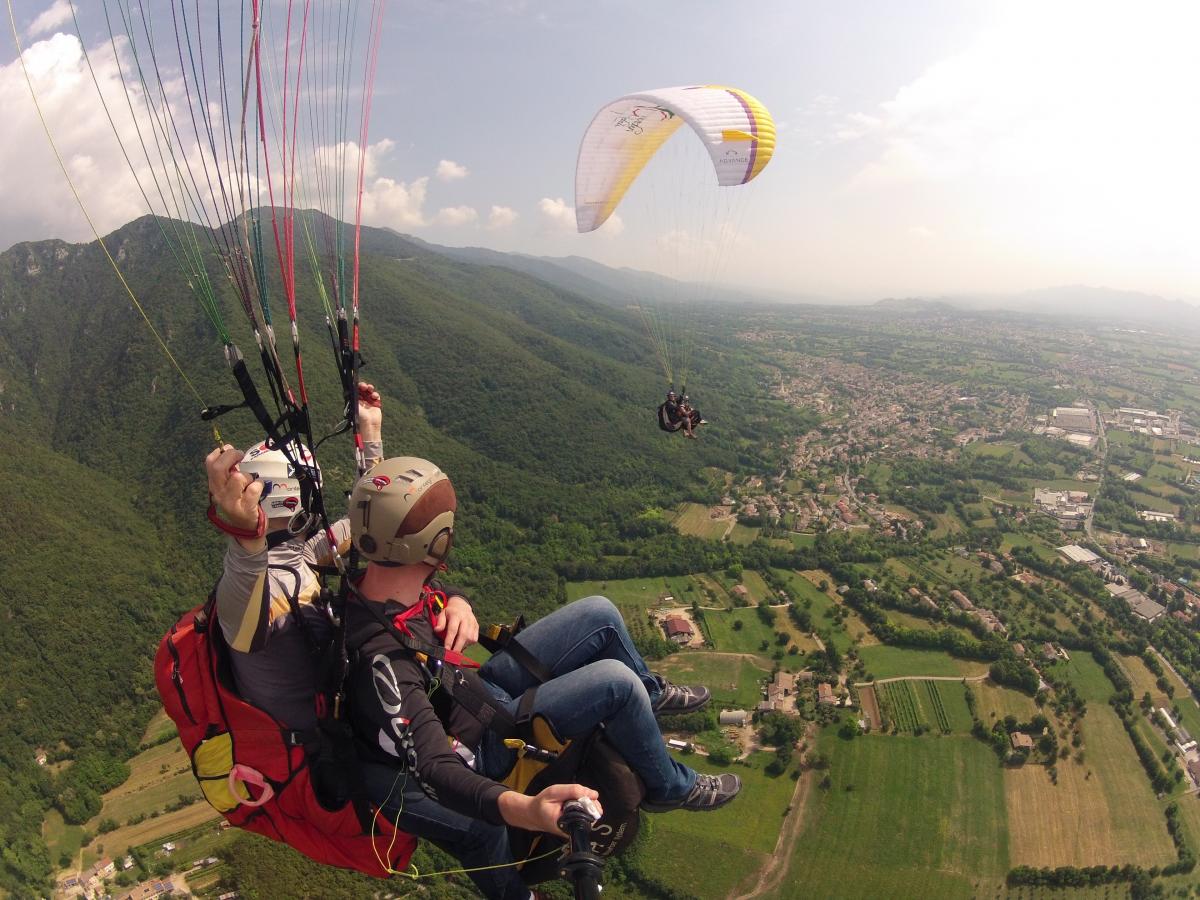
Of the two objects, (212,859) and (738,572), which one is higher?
(738,572)

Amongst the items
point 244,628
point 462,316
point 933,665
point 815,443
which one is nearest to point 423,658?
point 244,628

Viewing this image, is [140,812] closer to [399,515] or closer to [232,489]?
[399,515]

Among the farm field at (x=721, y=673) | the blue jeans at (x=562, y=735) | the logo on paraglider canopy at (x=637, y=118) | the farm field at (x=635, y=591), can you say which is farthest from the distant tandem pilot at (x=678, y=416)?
the farm field at (x=635, y=591)

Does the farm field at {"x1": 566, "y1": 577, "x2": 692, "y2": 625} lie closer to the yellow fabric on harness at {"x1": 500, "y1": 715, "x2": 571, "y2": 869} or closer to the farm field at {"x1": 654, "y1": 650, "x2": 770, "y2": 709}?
the farm field at {"x1": 654, "y1": 650, "x2": 770, "y2": 709}

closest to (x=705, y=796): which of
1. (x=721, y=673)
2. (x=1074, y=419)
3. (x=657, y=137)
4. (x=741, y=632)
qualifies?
(x=657, y=137)

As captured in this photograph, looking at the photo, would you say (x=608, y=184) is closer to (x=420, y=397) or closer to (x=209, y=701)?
(x=209, y=701)
